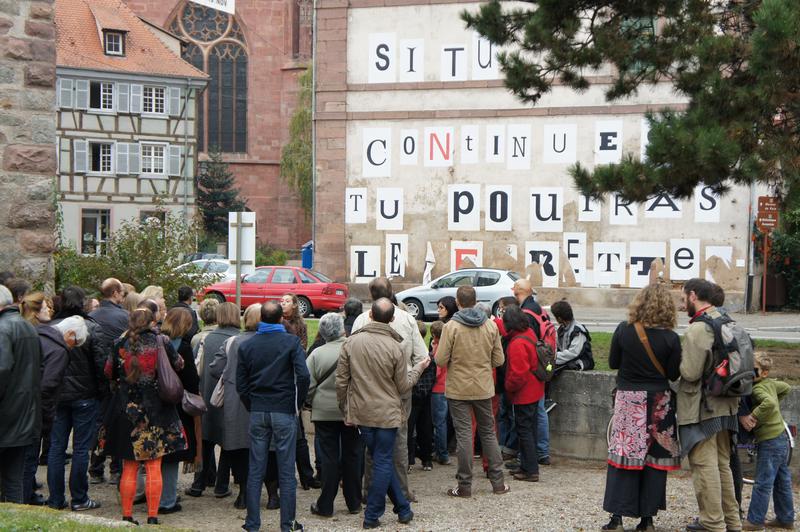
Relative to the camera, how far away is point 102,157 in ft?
149

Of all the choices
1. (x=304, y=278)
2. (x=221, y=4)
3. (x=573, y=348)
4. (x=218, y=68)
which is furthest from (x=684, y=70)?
(x=218, y=68)

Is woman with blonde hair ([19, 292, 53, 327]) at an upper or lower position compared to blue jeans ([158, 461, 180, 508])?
upper

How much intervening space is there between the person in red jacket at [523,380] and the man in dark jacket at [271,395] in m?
2.57

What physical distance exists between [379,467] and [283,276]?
64.0 feet

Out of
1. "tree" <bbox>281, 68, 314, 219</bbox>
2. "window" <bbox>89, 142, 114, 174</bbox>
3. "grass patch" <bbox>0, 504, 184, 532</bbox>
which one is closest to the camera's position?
"grass patch" <bbox>0, 504, 184, 532</bbox>

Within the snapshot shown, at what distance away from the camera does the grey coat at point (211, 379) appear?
29.4 ft

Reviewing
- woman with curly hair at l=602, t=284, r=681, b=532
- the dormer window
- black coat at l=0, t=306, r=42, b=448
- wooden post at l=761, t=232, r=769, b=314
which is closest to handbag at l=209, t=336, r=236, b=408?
black coat at l=0, t=306, r=42, b=448

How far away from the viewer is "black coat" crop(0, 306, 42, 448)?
24.1ft

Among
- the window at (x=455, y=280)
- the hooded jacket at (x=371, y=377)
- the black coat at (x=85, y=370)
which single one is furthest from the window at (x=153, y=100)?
the hooded jacket at (x=371, y=377)

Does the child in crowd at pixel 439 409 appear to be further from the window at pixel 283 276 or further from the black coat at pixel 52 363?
the window at pixel 283 276

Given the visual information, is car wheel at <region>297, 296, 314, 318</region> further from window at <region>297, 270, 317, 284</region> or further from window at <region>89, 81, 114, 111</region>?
window at <region>89, 81, 114, 111</region>

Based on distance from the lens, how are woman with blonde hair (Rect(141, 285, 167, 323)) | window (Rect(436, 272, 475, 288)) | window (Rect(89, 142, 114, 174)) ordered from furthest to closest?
window (Rect(89, 142, 114, 174)) → window (Rect(436, 272, 475, 288)) → woman with blonde hair (Rect(141, 285, 167, 323))

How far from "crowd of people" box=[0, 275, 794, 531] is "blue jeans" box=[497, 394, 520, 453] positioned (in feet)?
5.00

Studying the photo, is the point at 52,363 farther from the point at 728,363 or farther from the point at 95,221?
the point at 95,221
